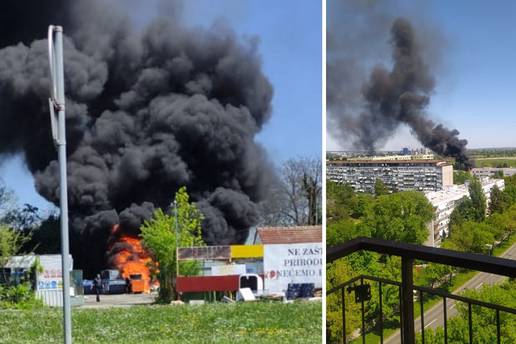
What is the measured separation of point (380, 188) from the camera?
10.9 feet

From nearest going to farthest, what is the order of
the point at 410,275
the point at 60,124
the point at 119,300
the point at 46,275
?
1. the point at 410,275
2. the point at 60,124
3. the point at 46,275
4. the point at 119,300

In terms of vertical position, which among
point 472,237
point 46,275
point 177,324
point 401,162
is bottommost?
point 177,324

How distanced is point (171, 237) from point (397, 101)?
5.79ft

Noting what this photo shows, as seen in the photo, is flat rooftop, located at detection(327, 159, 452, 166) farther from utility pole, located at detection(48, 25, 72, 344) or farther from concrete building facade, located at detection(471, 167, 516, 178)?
utility pole, located at detection(48, 25, 72, 344)

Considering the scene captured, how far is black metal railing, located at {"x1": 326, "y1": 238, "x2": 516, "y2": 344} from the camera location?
216 centimetres

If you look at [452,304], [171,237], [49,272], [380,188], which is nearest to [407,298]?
[452,304]

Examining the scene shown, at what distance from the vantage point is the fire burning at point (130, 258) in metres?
4.45

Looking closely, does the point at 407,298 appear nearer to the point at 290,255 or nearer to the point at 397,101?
the point at 397,101

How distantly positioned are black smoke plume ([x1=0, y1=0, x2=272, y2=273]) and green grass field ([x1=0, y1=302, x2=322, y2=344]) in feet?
1.10

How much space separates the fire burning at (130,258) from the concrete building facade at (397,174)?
1534mm

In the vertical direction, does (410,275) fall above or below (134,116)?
below

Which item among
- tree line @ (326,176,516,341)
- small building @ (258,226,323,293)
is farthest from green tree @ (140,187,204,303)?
tree line @ (326,176,516,341)

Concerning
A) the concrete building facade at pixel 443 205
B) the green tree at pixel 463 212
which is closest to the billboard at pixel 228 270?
the concrete building facade at pixel 443 205

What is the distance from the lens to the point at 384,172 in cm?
329
